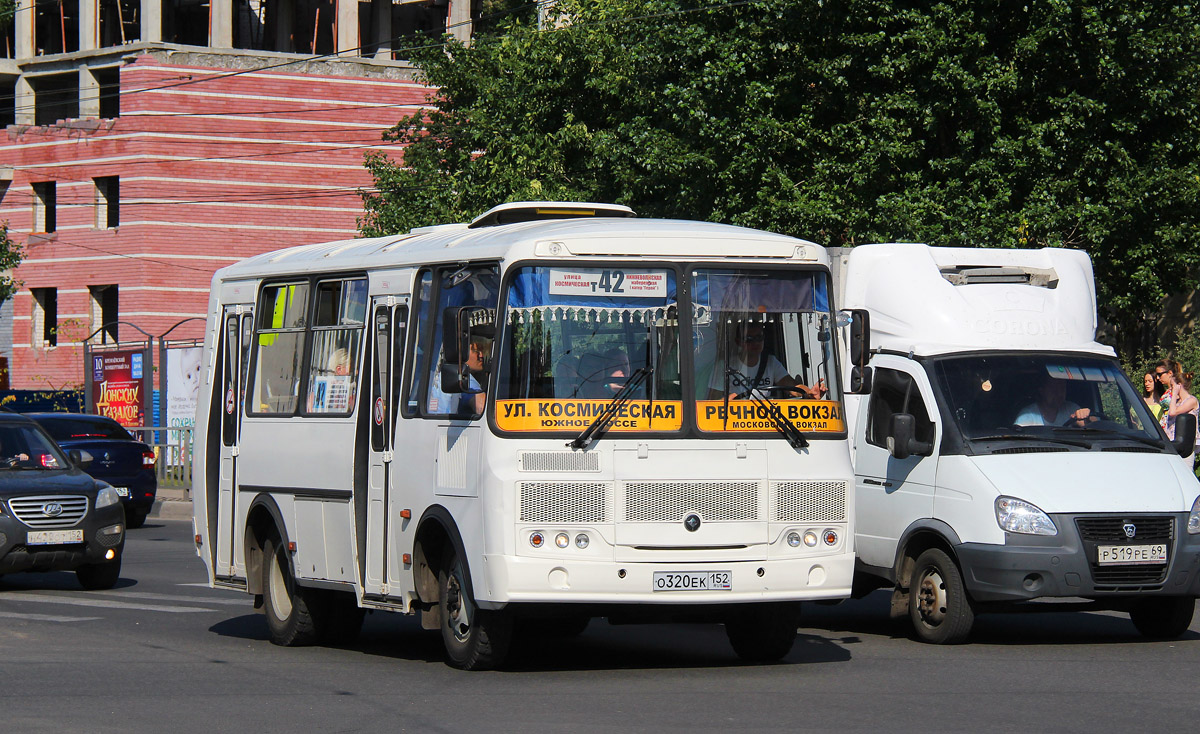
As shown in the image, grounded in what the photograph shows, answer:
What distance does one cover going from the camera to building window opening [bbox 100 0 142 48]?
6294 cm

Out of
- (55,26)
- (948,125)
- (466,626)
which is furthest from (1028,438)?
(55,26)

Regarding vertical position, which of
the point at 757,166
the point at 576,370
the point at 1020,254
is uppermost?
the point at 757,166

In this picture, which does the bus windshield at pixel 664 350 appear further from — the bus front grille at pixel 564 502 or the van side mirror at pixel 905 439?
the van side mirror at pixel 905 439

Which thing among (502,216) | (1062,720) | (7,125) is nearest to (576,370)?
(502,216)

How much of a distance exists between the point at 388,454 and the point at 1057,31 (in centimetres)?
1590

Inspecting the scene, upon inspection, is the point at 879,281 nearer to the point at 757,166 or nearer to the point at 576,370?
the point at 576,370

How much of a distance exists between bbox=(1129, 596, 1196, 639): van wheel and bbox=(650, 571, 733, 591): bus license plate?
339 cm

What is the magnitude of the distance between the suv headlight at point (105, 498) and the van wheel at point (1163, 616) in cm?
910

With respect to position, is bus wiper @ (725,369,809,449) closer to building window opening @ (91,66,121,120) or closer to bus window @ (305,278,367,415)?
bus window @ (305,278,367,415)

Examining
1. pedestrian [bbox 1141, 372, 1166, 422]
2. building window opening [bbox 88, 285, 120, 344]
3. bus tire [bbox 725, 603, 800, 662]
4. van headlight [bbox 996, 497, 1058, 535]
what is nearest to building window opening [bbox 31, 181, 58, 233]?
building window opening [bbox 88, 285, 120, 344]

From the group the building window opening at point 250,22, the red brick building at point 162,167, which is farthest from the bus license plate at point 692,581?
the building window opening at point 250,22

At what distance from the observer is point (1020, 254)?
43.7 ft

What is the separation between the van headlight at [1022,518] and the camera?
11.5m

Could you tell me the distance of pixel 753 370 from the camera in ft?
34.4
